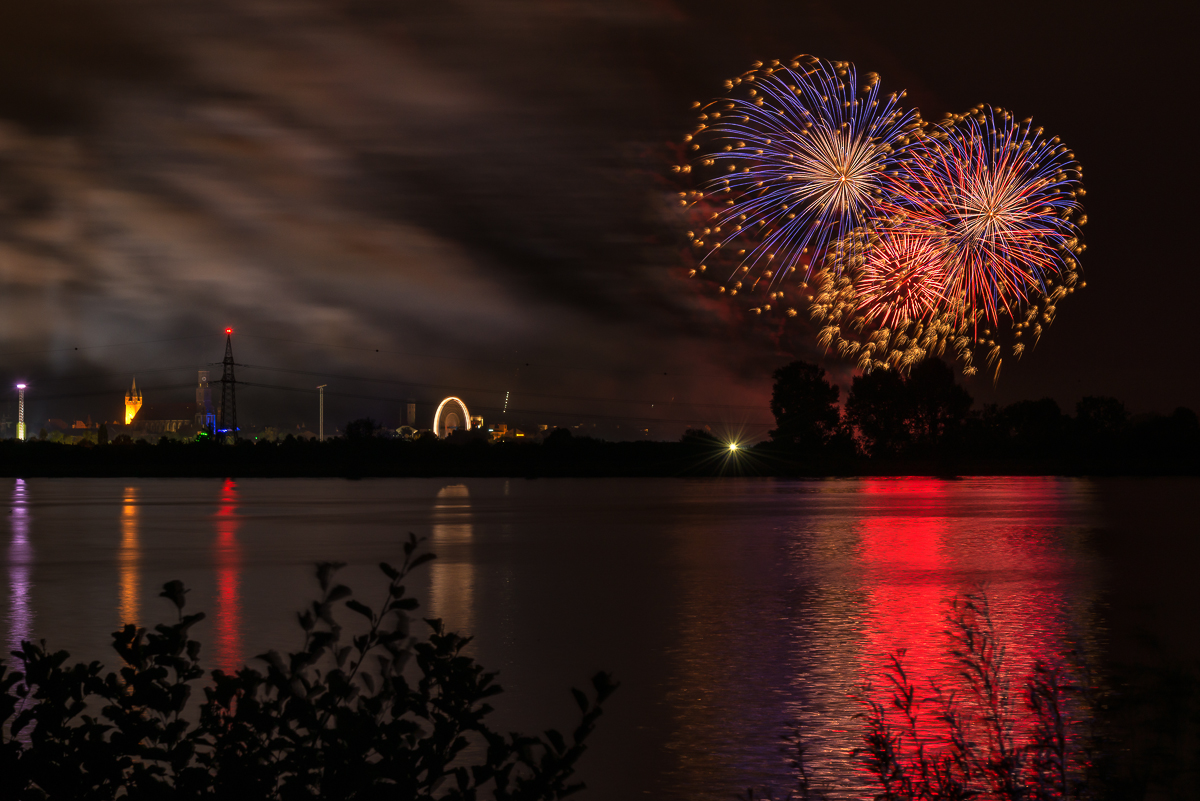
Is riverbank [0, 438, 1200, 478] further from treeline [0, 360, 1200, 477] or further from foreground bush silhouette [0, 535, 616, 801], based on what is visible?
foreground bush silhouette [0, 535, 616, 801]

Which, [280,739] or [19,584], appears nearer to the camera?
[280,739]

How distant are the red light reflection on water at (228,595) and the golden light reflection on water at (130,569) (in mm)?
1204

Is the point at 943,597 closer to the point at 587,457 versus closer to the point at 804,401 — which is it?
the point at 587,457

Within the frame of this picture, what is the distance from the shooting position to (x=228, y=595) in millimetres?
20594

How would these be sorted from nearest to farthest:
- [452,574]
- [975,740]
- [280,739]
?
1. [280,739]
2. [975,740]
3. [452,574]

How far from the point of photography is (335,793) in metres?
4.62

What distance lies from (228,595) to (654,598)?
7.42m

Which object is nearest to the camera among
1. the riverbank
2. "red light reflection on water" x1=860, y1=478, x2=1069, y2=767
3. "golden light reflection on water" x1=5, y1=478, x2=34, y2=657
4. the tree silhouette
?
"red light reflection on water" x1=860, y1=478, x2=1069, y2=767

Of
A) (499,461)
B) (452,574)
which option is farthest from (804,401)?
(452,574)

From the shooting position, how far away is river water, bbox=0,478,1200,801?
36.3ft

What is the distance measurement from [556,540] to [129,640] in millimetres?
29162

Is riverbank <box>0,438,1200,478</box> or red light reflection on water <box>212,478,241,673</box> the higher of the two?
riverbank <box>0,438,1200,478</box>

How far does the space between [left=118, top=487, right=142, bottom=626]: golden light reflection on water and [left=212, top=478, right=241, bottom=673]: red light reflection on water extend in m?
1.20

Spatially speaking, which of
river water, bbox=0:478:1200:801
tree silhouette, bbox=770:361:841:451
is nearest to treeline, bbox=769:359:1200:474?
tree silhouette, bbox=770:361:841:451
